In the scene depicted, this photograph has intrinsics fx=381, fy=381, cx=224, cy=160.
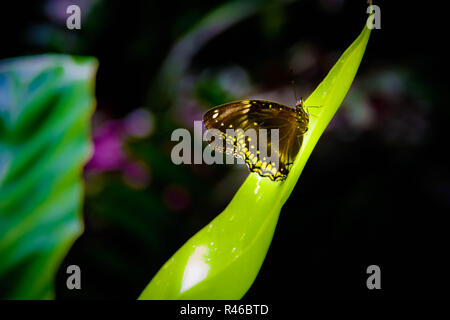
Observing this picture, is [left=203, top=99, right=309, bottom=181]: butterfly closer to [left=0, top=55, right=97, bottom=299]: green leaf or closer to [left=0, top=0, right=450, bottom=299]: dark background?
[left=0, top=55, right=97, bottom=299]: green leaf

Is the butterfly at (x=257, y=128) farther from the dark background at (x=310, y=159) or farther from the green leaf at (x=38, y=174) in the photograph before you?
the dark background at (x=310, y=159)

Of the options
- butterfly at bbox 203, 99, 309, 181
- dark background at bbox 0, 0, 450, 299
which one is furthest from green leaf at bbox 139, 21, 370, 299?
dark background at bbox 0, 0, 450, 299

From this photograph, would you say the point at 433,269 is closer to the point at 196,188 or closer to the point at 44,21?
the point at 196,188

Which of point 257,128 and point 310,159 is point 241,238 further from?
point 310,159

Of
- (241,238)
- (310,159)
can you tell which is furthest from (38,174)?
(310,159)

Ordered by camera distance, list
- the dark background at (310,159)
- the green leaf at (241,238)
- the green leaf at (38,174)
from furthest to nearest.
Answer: the dark background at (310,159) < the green leaf at (38,174) < the green leaf at (241,238)

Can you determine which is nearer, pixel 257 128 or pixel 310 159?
pixel 257 128

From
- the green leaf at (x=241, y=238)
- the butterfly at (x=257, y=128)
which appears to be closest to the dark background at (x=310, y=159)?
the butterfly at (x=257, y=128)
